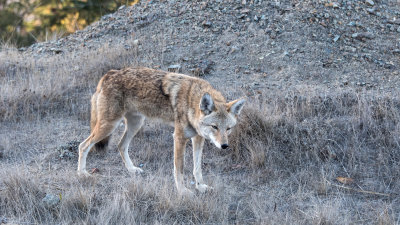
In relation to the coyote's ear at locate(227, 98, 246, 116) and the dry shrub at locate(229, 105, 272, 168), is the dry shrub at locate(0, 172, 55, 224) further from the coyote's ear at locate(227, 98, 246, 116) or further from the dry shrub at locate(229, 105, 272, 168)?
the dry shrub at locate(229, 105, 272, 168)

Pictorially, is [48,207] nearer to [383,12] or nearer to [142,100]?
[142,100]

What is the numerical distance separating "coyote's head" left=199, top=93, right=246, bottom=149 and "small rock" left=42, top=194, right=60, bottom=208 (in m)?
1.91

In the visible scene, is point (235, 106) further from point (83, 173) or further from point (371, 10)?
point (371, 10)

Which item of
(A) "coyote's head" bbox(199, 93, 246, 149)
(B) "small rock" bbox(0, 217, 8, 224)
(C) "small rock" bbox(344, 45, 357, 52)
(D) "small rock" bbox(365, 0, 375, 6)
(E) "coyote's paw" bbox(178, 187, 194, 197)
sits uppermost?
(D) "small rock" bbox(365, 0, 375, 6)

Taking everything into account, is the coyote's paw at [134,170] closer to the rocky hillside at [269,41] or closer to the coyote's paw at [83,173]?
the coyote's paw at [83,173]

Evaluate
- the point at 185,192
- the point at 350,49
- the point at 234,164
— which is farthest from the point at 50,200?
the point at 350,49

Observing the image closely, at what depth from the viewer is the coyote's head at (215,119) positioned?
218 inches

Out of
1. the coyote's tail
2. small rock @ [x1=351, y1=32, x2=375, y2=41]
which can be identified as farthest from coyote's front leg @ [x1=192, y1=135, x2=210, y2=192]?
small rock @ [x1=351, y1=32, x2=375, y2=41]

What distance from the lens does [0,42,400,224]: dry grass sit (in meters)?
5.20

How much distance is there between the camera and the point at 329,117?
7.33m

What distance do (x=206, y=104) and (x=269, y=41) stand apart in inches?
210

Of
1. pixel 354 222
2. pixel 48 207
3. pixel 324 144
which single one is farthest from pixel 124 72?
pixel 354 222

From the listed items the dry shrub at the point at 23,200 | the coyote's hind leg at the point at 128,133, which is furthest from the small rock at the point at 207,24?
the dry shrub at the point at 23,200

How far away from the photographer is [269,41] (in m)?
10.5
